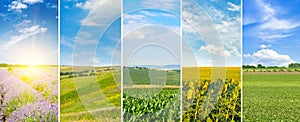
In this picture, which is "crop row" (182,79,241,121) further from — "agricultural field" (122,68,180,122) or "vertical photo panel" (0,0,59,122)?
"vertical photo panel" (0,0,59,122)

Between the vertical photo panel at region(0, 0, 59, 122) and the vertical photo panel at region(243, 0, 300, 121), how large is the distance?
8.35ft

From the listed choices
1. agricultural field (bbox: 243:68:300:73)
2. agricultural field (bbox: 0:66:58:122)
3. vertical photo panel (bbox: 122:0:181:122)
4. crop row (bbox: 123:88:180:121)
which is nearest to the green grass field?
agricultural field (bbox: 243:68:300:73)

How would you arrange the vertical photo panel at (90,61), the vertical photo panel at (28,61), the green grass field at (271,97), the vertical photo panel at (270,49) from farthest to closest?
the vertical photo panel at (270,49) < the green grass field at (271,97) < the vertical photo panel at (90,61) < the vertical photo panel at (28,61)

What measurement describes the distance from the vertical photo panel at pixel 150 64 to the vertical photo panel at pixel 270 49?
1.16m

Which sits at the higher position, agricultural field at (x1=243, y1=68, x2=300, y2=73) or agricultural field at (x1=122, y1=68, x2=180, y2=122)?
agricultural field at (x1=243, y1=68, x2=300, y2=73)

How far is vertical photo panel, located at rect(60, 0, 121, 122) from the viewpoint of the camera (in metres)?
3.76

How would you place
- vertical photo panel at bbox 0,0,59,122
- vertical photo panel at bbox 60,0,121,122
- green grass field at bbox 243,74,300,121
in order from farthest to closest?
green grass field at bbox 243,74,300,121 < vertical photo panel at bbox 60,0,121,122 < vertical photo panel at bbox 0,0,59,122

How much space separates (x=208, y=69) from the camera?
388 cm

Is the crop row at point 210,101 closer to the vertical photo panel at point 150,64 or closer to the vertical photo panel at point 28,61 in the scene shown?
the vertical photo panel at point 150,64

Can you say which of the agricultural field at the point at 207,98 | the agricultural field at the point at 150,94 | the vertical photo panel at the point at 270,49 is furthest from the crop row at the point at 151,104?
the vertical photo panel at the point at 270,49

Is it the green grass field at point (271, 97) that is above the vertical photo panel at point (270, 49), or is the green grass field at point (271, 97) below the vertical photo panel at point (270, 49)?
below

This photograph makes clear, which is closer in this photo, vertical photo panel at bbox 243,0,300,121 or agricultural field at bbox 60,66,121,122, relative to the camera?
agricultural field at bbox 60,66,121,122

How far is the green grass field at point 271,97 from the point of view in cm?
396

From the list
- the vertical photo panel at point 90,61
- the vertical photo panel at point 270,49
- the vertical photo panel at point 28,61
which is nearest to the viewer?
the vertical photo panel at point 28,61
